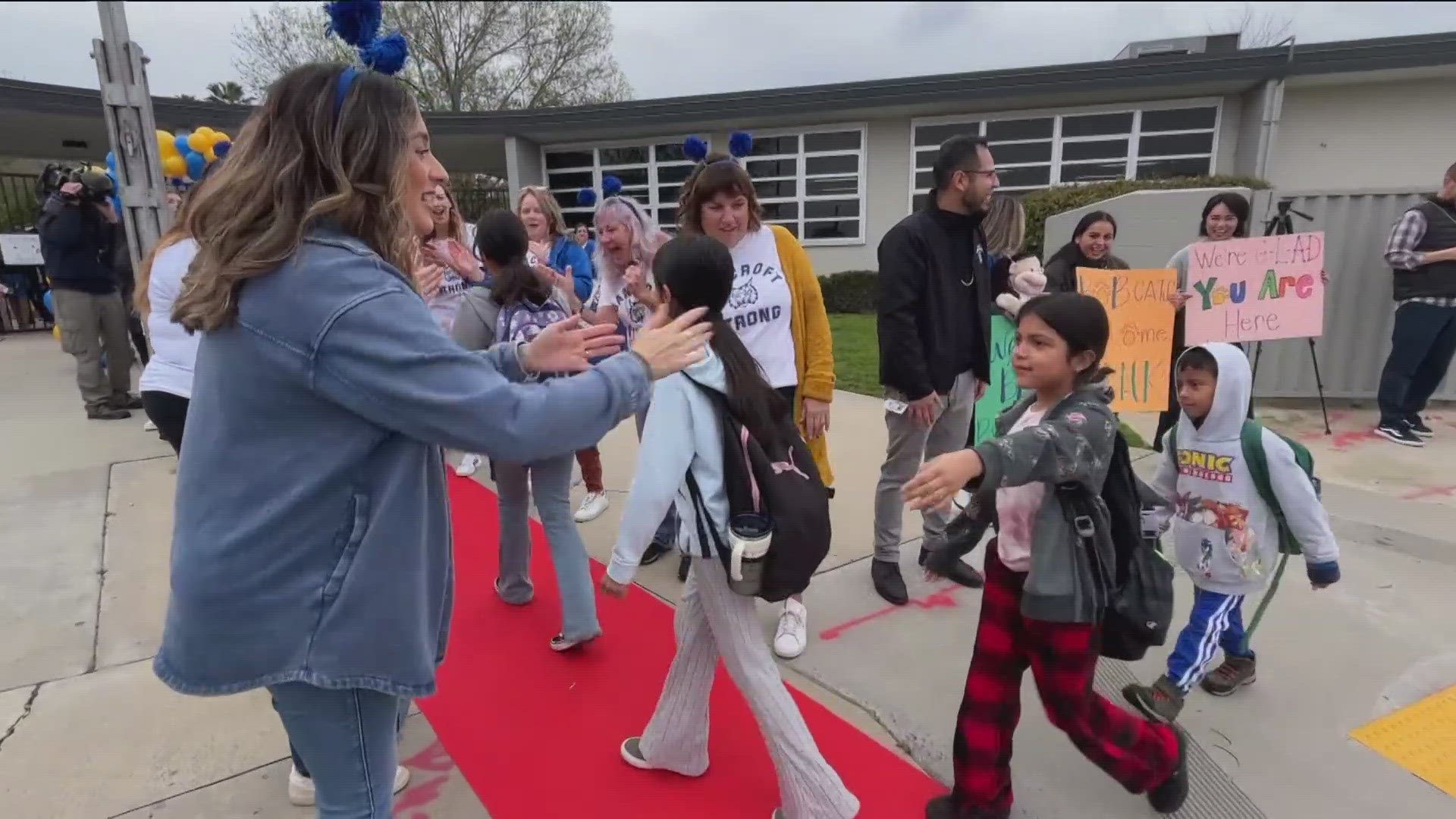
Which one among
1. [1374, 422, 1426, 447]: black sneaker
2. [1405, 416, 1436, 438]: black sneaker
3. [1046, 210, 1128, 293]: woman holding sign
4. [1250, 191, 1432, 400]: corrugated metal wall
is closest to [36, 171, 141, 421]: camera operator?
[1046, 210, 1128, 293]: woman holding sign

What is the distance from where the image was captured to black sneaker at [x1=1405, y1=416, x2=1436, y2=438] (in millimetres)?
5864

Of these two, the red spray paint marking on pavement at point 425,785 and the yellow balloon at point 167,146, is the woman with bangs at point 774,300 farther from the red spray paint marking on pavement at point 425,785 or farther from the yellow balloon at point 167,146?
the yellow balloon at point 167,146

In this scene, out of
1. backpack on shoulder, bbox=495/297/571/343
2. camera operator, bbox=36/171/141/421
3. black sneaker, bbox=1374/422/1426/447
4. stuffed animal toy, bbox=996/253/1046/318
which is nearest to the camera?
backpack on shoulder, bbox=495/297/571/343

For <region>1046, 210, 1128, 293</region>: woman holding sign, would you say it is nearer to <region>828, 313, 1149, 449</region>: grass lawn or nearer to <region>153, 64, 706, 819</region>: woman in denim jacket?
<region>828, 313, 1149, 449</region>: grass lawn

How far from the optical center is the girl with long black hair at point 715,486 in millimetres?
2014

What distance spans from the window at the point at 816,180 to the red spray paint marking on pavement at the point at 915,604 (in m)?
12.9

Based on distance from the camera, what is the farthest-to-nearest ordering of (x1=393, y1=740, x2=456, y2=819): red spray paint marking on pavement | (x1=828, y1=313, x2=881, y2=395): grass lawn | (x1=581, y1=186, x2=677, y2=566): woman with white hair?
1. (x1=828, y1=313, x2=881, y2=395): grass lawn
2. (x1=581, y1=186, x2=677, y2=566): woman with white hair
3. (x1=393, y1=740, x2=456, y2=819): red spray paint marking on pavement

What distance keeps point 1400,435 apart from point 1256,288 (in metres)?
2.02

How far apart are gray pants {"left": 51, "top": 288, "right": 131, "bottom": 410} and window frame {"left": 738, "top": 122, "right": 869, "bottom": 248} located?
1117 centimetres

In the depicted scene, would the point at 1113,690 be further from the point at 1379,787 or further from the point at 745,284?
the point at 745,284

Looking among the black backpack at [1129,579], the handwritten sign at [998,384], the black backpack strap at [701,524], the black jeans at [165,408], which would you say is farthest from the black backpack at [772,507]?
the handwritten sign at [998,384]

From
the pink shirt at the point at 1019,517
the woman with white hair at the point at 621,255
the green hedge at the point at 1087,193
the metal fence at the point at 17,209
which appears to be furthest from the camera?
the metal fence at the point at 17,209

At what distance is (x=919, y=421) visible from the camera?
11.2ft

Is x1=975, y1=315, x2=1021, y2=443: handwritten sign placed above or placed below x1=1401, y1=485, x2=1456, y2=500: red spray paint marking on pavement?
above
